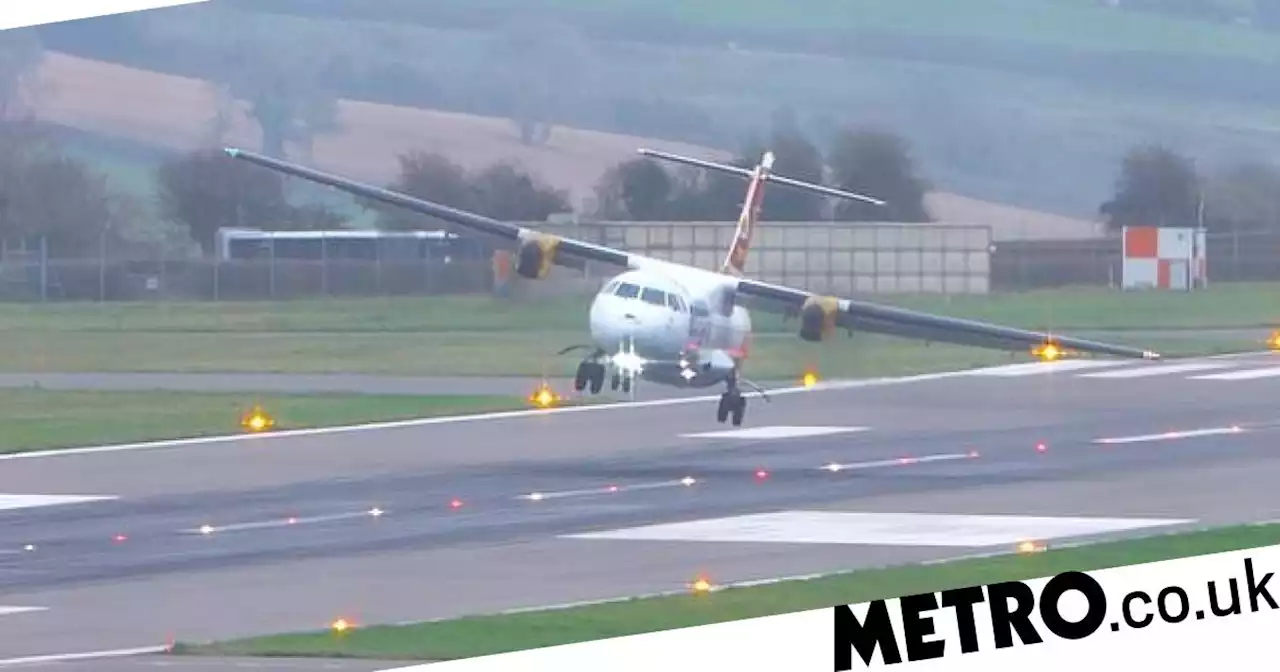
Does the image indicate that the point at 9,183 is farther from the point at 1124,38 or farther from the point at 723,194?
the point at 1124,38

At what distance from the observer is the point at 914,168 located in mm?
14180

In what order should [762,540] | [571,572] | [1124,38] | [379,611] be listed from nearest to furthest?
1. [379,611]
2. [571,572]
3. [762,540]
4. [1124,38]

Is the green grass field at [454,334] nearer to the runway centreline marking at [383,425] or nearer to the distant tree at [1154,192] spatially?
the runway centreline marking at [383,425]

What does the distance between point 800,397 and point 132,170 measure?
16.7 feet

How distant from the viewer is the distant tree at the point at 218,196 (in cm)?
1359

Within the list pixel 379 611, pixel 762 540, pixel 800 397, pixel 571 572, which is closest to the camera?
pixel 379 611

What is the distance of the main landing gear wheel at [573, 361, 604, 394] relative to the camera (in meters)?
15.8

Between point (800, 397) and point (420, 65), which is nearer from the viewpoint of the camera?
point (420, 65)

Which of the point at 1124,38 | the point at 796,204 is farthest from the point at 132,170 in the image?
the point at 1124,38

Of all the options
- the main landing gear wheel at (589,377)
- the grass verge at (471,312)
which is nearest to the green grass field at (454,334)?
the grass verge at (471,312)

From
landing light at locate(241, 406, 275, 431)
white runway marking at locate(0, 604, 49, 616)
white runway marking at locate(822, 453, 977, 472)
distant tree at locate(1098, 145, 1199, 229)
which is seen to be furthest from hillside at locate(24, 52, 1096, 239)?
landing light at locate(241, 406, 275, 431)

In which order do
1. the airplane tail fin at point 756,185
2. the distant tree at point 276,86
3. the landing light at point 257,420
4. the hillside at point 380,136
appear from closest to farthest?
the distant tree at point 276,86 < the hillside at point 380,136 < the airplane tail fin at point 756,185 < the landing light at point 257,420

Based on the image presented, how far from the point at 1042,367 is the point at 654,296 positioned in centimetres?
302

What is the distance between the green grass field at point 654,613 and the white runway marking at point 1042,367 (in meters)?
3.01
